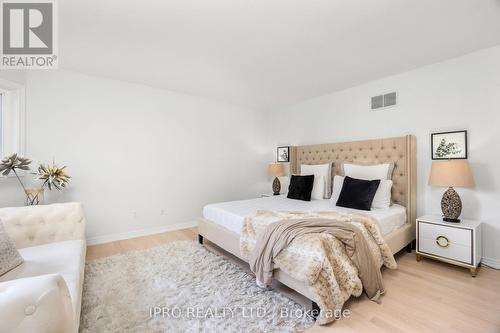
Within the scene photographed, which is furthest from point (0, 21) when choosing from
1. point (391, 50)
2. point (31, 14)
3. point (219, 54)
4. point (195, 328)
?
point (391, 50)

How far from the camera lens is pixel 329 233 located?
1.84 meters

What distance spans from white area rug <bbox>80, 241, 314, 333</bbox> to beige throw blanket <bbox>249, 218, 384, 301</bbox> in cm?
27

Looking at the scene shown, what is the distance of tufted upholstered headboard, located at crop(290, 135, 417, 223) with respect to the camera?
115 inches

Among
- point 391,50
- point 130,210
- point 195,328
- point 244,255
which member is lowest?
point 195,328

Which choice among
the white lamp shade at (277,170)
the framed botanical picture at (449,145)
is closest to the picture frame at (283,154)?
the white lamp shade at (277,170)

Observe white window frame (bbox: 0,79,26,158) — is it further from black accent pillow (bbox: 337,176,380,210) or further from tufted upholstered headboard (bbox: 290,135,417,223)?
tufted upholstered headboard (bbox: 290,135,417,223)

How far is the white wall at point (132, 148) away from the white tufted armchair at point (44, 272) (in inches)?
42.3

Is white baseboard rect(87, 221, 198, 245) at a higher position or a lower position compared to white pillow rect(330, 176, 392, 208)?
lower

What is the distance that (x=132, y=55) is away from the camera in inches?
102

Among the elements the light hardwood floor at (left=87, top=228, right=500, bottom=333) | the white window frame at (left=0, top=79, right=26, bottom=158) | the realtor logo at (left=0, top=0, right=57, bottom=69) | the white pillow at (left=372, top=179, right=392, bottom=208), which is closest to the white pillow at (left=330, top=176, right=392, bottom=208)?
the white pillow at (left=372, top=179, right=392, bottom=208)

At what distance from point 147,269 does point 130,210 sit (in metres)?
1.36

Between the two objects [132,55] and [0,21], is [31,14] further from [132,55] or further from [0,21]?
[132,55]

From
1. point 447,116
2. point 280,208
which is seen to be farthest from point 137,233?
point 447,116

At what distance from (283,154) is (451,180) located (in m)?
2.84
